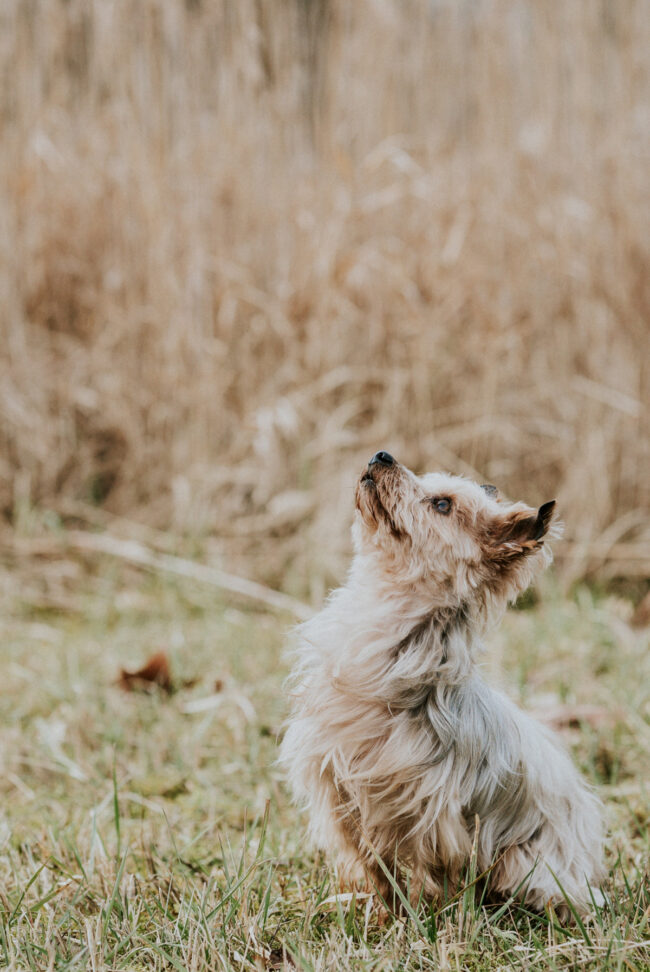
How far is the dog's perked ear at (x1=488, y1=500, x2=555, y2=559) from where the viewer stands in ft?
7.00

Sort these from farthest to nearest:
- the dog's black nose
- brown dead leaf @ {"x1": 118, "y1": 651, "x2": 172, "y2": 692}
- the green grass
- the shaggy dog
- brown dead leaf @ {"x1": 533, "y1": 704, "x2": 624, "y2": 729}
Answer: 1. brown dead leaf @ {"x1": 118, "y1": 651, "x2": 172, "y2": 692}
2. brown dead leaf @ {"x1": 533, "y1": 704, "x2": 624, "y2": 729}
3. the dog's black nose
4. the shaggy dog
5. the green grass

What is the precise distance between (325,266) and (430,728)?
3288 millimetres

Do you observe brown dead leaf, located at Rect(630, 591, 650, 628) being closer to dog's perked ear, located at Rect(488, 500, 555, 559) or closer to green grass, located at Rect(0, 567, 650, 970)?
green grass, located at Rect(0, 567, 650, 970)

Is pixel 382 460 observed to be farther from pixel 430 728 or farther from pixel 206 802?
pixel 206 802

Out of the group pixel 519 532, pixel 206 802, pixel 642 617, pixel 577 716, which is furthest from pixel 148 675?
pixel 642 617

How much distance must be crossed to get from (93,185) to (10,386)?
1.12 meters

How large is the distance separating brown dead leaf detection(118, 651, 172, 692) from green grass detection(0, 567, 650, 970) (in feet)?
0.16

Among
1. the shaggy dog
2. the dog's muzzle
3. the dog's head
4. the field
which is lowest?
the shaggy dog

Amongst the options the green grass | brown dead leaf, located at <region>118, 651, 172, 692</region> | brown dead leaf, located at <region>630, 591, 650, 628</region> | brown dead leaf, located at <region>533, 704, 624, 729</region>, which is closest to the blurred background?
brown dead leaf, located at <region>630, 591, 650, 628</region>

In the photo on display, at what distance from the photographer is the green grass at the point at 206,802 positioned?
1.94 meters

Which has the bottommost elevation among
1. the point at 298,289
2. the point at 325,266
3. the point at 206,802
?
the point at 206,802

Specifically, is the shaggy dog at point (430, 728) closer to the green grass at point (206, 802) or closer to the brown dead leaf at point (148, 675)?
the green grass at point (206, 802)

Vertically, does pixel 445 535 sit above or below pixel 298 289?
below

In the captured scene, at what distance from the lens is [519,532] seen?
220 cm
